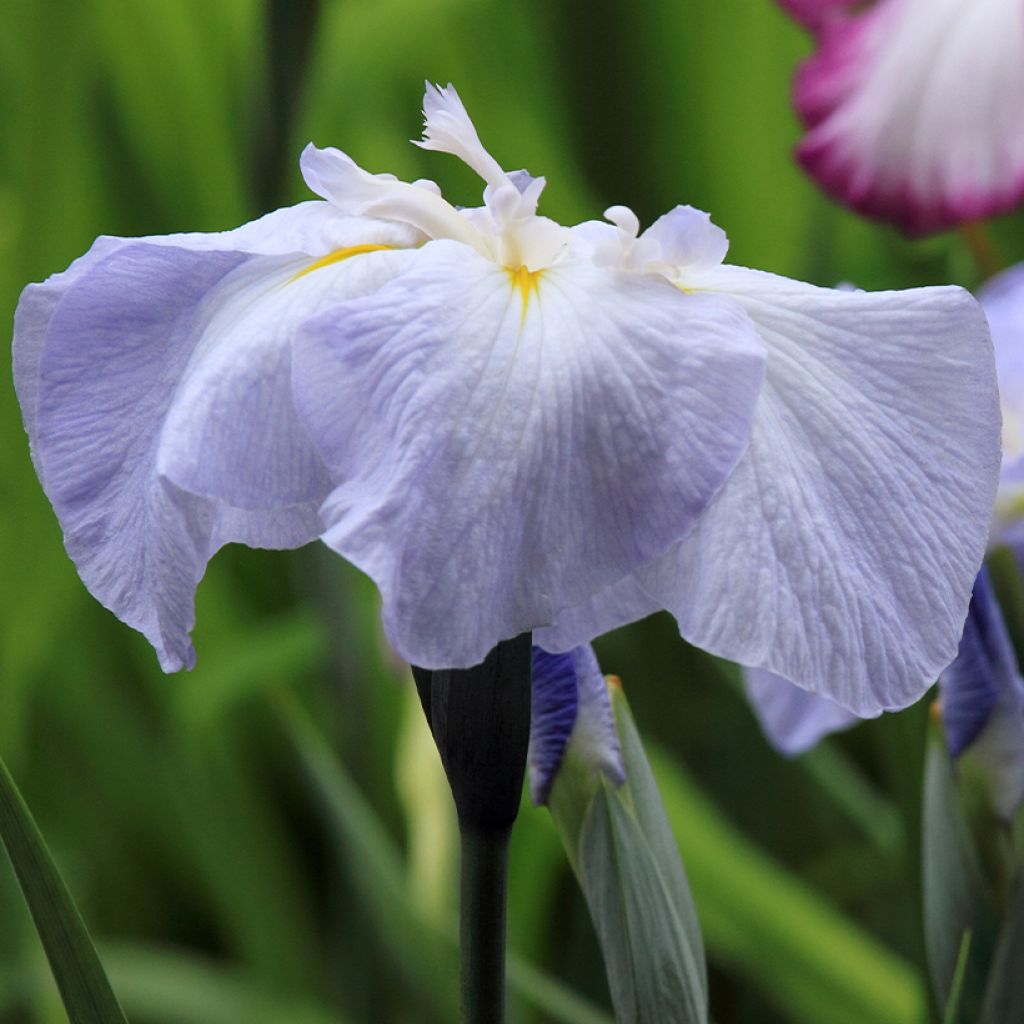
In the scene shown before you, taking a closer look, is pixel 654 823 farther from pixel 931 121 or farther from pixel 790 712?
pixel 931 121

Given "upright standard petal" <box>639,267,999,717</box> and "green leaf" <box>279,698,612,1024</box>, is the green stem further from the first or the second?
"green leaf" <box>279,698,612,1024</box>

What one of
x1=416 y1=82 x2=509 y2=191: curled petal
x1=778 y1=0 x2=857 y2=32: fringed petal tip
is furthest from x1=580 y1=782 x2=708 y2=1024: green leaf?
x1=778 y1=0 x2=857 y2=32: fringed petal tip

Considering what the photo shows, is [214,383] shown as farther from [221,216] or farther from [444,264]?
[221,216]

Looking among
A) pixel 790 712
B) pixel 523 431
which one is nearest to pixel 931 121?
pixel 790 712

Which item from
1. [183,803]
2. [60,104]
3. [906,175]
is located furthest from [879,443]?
[183,803]

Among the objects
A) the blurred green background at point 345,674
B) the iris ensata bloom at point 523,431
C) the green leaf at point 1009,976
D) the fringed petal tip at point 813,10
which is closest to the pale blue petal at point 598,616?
the iris ensata bloom at point 523,431

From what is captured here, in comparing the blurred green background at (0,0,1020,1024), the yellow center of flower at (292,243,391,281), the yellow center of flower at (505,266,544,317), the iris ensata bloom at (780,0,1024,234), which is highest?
the yellow center of flower at (292,243,391,281)

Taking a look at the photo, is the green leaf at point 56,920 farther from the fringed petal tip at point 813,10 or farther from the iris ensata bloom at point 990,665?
the fringed petal tip at point 813,10
